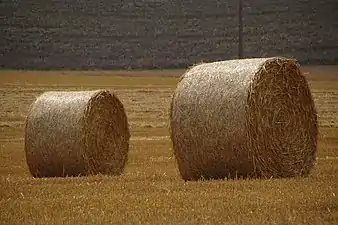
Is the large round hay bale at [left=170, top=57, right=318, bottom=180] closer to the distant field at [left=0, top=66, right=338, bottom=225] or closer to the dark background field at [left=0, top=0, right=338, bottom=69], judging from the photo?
the distant field at [left=0, top=66, right=338, bottom=225]

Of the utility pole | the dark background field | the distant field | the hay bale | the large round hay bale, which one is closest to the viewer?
the distant field

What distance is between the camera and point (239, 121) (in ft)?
35.8

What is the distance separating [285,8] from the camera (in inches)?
1800

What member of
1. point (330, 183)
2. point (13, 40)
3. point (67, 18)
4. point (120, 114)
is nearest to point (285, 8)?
point (67, 18)

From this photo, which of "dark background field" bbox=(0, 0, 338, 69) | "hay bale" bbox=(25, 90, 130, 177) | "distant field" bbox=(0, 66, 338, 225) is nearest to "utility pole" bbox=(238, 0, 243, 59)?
"dark background field" bbox=(0, 0, 338, 69)

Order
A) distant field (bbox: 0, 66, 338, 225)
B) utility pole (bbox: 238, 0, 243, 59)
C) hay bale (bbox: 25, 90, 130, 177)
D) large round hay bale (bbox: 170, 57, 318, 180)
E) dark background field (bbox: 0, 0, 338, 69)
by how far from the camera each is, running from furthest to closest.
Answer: dark background field (bbox: 0, 0, 338, 69) < utility pole (bbox: 238, 0, 243, 59) < hay bale (bbox: 25, 90, 130, 177) < large round hay bale (bbox: 170, 57, 318, 180) < distant field (bbox: 0, 66, 338, 225)

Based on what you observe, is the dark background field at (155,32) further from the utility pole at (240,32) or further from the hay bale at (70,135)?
the hay bale at (70,135)

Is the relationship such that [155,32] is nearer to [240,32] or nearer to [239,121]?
[240,32]

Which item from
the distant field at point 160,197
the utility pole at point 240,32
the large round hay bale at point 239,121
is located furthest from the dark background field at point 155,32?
the large round hay bale at point 239,121

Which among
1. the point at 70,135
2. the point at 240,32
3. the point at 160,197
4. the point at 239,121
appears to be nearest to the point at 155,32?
the point at 240,32

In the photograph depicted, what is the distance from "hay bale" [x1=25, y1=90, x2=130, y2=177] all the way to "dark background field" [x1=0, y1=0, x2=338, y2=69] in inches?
988

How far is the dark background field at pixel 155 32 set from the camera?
40.1 metres

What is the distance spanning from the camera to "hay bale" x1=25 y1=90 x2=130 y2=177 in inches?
511

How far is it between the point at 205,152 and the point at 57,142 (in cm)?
264
